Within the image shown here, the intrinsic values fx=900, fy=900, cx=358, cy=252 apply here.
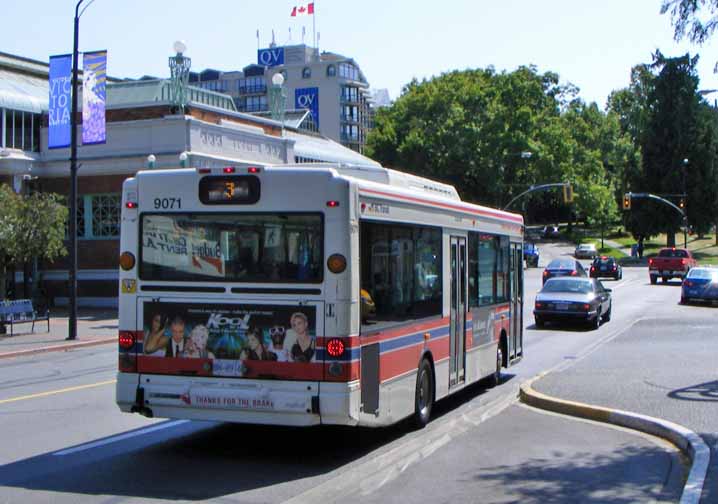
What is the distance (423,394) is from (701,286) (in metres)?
29.7

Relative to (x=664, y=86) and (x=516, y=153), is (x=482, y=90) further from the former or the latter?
(x=664, y=86)

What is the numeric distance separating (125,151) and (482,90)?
47580 mm

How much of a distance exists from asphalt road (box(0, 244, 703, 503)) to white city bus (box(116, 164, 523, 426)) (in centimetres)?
56

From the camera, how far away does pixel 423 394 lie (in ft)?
36.2

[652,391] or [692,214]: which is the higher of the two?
[692,214]

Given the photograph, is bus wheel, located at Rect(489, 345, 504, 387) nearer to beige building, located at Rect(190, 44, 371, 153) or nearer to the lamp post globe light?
the lamp post globe light

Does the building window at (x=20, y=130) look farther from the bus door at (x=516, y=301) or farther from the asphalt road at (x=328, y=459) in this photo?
the bus door at (x=516, y=301)

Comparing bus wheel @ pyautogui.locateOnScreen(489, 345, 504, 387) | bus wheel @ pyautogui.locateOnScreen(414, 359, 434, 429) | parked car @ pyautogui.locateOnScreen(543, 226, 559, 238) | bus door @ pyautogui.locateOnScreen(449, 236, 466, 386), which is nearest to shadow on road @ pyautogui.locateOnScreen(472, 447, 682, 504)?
bus wheel @ pyautogui.locateOnScreen(414, 359, 434, 429)

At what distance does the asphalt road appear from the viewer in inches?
309

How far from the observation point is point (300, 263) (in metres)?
8.97

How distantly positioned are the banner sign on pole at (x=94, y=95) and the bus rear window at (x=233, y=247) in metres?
19.6

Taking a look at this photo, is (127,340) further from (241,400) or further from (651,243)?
(651,243)

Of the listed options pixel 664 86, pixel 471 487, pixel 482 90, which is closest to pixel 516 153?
pixel 482 90

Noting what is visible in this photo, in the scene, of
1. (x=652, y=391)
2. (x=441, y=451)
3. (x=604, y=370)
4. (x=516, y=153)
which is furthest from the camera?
(x=516, y=153)
